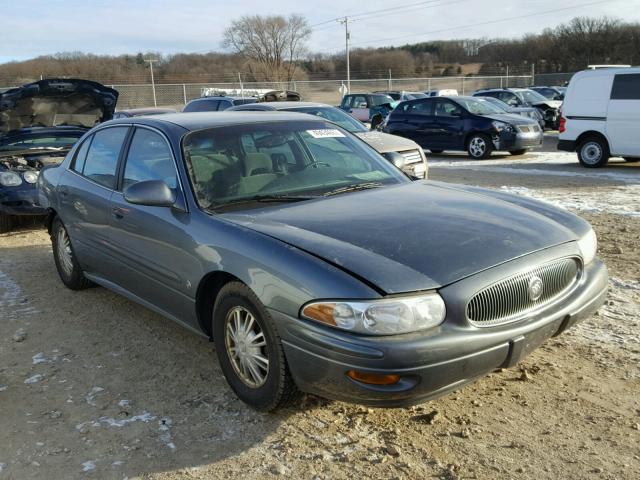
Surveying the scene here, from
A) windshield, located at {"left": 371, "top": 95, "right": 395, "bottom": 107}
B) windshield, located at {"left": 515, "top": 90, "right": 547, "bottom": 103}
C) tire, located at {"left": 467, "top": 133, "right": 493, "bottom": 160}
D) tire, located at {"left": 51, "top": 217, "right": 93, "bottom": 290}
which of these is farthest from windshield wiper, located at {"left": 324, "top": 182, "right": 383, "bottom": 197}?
windshield, located at {"left": 371, "top": 95, "right": 395, "bottom": 107}

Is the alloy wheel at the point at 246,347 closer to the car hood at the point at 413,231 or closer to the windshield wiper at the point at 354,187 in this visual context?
the car hood at the point at 413,231

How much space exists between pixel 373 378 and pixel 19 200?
21.2 ft

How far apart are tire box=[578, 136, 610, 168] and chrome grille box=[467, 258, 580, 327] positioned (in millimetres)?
10131

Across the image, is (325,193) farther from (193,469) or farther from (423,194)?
(193,469)

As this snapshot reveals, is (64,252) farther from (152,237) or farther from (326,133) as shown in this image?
(326,133)

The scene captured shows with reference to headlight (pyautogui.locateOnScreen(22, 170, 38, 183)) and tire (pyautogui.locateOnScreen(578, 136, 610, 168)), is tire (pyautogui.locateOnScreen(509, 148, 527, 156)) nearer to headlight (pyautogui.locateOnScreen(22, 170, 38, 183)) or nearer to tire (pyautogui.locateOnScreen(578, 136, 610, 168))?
tire (pyautogui.locateOnScreen(578, 136, 610, 168))

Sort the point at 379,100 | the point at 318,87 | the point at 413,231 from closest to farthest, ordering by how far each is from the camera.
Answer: the point at 413,231, the point at 379,100, the point at 318,87

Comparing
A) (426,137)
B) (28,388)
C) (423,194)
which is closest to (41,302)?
(28,388)

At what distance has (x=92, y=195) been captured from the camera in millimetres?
4711

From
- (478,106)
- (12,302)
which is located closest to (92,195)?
(12,302)

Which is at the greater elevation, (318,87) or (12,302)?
(318,87)

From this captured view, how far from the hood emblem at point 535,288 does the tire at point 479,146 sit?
12135 mm

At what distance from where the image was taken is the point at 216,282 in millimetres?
3500

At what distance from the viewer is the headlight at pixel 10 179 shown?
7.69m
